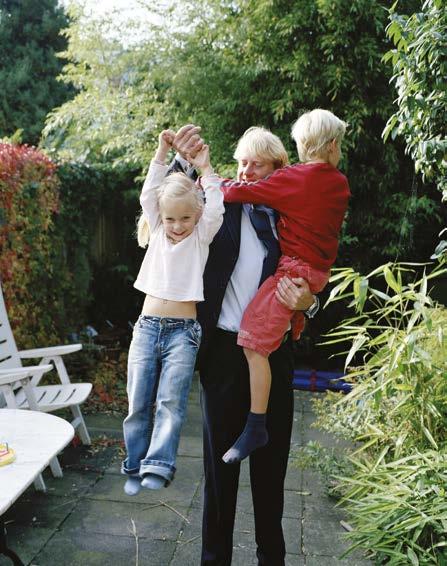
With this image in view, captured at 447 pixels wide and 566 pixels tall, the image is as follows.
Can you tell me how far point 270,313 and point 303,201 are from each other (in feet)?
1.31

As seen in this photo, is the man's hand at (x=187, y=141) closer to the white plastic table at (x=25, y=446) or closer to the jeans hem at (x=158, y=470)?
the jeans hem at (x=158, y=470)

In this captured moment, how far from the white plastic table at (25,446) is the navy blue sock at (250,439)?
745mm

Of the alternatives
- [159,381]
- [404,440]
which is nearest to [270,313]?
[159,381]

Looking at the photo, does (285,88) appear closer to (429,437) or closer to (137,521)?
(429,437)

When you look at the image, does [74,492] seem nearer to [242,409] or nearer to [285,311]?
[242,409]

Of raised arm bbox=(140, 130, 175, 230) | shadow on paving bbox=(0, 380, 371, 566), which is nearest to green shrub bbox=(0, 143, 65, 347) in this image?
shadow on paving bbox=(0, 380, 371, 566)

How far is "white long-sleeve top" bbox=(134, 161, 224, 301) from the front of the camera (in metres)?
1.89

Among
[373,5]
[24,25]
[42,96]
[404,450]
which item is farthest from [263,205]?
[24,25]

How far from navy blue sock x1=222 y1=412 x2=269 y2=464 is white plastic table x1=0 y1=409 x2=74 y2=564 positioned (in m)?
0.75

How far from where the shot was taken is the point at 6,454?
2275 millimetres

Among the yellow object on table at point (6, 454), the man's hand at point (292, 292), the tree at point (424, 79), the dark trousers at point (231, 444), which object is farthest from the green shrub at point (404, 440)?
the yellow object on table at point (6, 454)

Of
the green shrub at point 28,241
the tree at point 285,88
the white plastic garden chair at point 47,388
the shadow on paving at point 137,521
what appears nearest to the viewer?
the shadow on paving at point 137,521

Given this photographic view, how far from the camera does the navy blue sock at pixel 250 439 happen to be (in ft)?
6.26

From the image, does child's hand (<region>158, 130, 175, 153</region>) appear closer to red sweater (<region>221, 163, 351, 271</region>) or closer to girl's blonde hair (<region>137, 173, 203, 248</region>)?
girl's blonde hair (<region>137, 173, 203, 248</region>)
